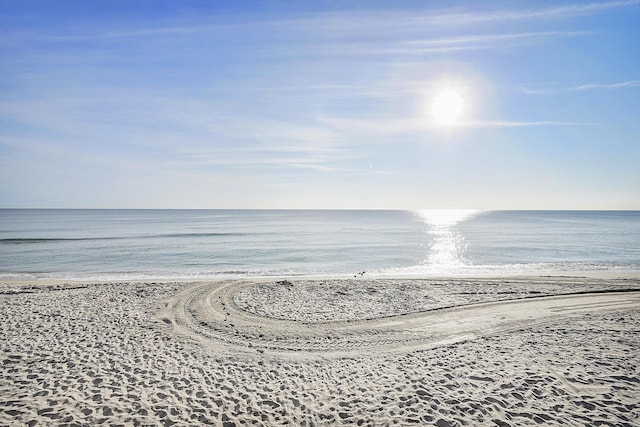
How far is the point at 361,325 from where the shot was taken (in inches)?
486

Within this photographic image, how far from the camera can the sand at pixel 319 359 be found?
22.4 feet

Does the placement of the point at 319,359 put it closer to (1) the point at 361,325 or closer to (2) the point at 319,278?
(1) the point at 361,325

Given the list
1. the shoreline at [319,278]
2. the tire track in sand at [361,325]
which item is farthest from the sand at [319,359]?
the shoreline at [319,278]

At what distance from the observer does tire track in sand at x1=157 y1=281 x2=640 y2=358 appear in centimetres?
1041

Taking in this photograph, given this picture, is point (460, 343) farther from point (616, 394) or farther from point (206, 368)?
point (206, 368)

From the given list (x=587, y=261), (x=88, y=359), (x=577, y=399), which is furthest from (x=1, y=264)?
(x=587, y=261)

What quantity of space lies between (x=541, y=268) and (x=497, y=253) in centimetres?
1013

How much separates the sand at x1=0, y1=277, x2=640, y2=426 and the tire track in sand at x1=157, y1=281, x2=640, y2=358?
0.08 m

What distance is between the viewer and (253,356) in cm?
964

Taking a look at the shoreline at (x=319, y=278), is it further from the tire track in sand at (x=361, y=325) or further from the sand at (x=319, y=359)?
the tire track in sand at (x=361, y=325)

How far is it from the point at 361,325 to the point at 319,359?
3.30 m

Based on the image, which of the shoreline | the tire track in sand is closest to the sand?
the tire track in sand

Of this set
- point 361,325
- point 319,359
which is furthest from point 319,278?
point 319,359

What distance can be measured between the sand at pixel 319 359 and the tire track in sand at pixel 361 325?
8 centimetres
